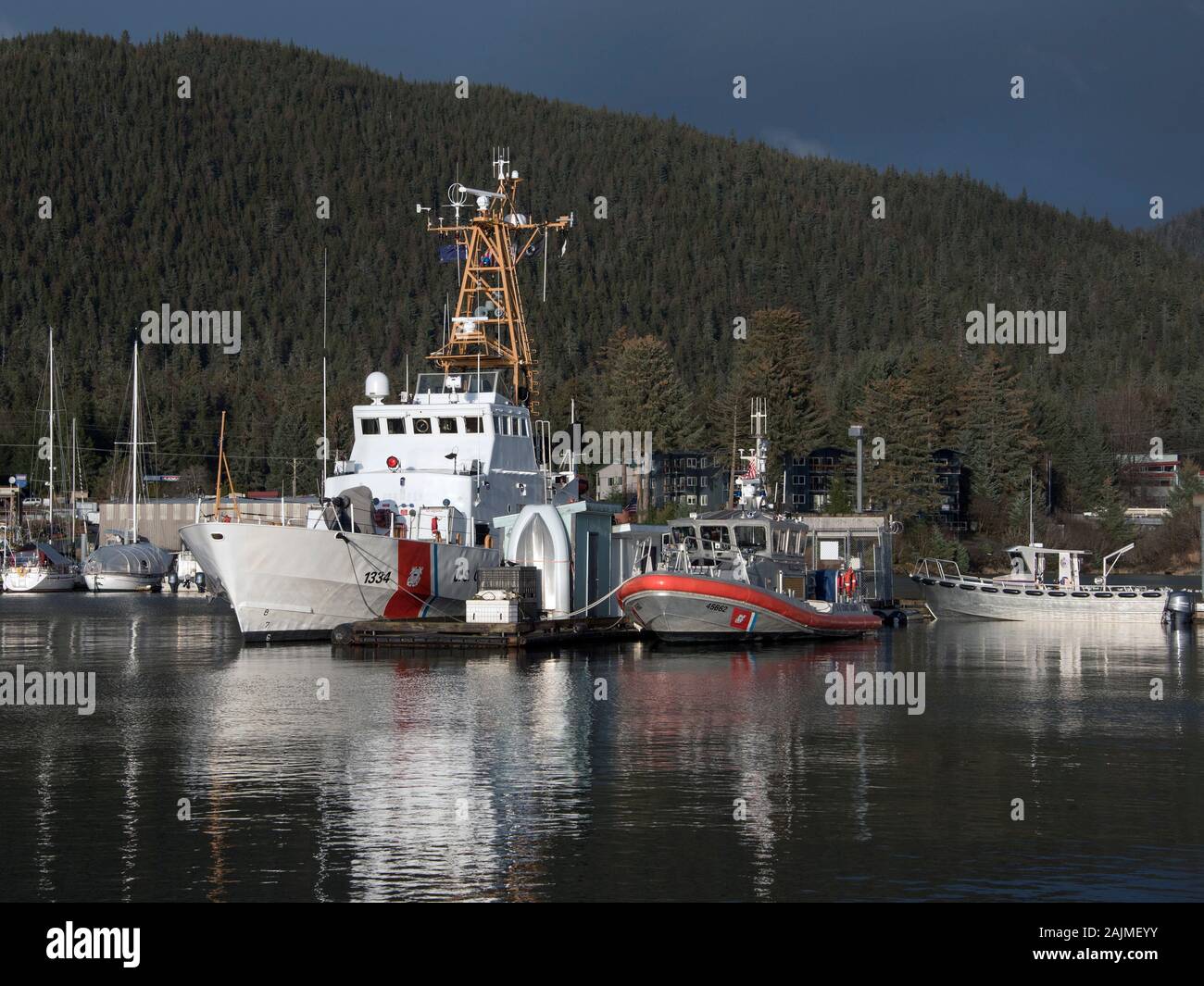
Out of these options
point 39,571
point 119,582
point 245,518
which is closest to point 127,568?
point 119,582

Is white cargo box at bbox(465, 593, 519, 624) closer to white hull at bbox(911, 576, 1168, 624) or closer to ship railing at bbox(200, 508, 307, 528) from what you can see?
ship railing at bbox(200, 508, 307, 528)

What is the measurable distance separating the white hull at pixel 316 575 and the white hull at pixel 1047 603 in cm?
2837

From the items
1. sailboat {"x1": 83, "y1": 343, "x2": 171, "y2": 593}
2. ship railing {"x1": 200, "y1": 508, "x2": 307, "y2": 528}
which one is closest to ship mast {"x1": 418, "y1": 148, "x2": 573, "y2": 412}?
ship railing {"x1": 200, "y1": 508, "x2": 307, "y2": 528}

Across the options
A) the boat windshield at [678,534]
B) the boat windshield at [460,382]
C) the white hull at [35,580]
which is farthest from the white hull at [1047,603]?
the white hull at [35,580]

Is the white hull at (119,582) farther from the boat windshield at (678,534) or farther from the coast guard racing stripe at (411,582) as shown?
the boat windshield at (678,534)

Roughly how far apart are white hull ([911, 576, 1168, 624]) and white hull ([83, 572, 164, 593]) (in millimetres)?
59324

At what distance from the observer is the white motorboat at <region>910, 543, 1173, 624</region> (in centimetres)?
6750

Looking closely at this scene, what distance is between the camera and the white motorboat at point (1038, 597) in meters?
67.5

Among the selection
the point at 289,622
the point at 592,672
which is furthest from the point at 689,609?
the point at 289,622

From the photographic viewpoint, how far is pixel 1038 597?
6869cm

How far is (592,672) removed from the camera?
136 feet

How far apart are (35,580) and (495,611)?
6783cm

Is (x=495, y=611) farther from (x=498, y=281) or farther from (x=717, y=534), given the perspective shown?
(x=498, y=281)
